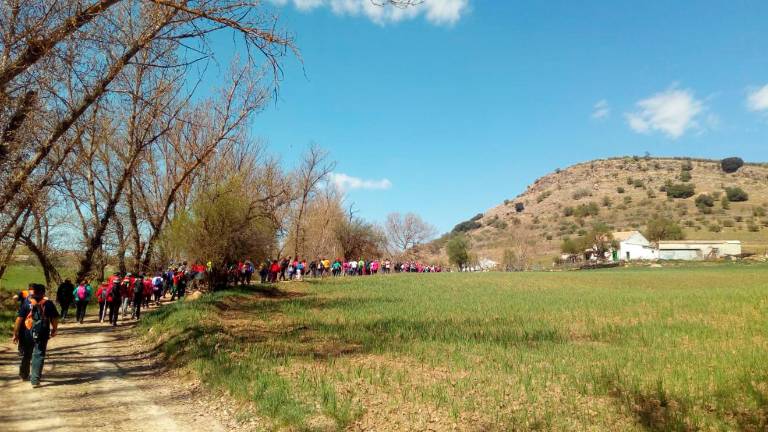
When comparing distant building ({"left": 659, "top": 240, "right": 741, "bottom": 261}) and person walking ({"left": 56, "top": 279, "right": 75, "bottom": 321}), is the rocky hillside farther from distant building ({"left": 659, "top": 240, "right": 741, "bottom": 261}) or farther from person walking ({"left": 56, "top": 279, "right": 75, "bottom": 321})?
person walking ({"left": 56, "top": 279, "right": 75, "bottom": 321})

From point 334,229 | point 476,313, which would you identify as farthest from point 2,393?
point 334,229

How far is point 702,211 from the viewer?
122 meters

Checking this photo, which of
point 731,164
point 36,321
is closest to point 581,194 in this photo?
point 731,164

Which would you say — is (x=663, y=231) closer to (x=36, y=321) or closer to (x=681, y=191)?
(x=681, y=191)

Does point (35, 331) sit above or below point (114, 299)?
below

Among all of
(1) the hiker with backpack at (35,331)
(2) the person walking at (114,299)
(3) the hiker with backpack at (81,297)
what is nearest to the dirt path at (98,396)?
(1) the hiker with backpack at (35,331)

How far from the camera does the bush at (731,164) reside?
163 meters

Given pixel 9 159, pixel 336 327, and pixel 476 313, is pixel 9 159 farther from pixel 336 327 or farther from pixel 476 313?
pixel 476 313

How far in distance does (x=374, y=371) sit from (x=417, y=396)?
1.77 meters

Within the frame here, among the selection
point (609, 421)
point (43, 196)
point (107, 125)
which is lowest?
point (609, 421)

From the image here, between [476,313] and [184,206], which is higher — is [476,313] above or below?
below

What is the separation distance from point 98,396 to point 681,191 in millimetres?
149641

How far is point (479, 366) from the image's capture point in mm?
10195

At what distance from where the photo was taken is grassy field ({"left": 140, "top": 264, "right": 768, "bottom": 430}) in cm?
733
